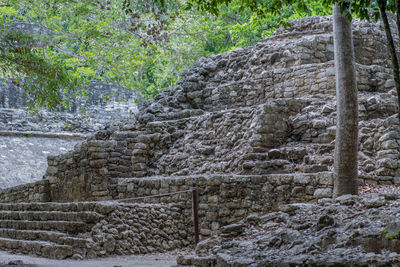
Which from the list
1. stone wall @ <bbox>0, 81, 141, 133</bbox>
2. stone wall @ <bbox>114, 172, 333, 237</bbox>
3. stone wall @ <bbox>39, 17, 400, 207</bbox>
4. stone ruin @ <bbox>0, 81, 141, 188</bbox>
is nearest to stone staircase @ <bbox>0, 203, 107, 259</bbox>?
stone wall @ <bbox>114, 172, 333, 237</bbox>

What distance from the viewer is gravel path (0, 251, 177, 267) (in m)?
7.33

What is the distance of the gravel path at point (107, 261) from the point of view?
24.0 ft

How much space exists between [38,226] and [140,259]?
282 centimetres

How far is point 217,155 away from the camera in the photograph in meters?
11.6

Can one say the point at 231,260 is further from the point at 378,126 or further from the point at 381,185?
the point at 378,126

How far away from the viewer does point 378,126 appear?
→ 9.71m

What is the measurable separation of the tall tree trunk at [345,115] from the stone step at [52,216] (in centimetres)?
414

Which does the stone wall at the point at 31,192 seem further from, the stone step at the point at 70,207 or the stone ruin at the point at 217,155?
the stone step at the point at 70,207

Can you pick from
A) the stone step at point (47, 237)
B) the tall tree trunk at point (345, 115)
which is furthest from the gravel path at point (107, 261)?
the tall tree trunk at point (345, 115)

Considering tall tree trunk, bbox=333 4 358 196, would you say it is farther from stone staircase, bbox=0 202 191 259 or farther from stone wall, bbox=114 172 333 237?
stone staircase, bbox=0 202 191 259

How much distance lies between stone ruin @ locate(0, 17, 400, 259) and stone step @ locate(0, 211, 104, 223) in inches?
1.1

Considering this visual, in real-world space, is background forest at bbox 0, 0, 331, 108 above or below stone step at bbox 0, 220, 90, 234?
above

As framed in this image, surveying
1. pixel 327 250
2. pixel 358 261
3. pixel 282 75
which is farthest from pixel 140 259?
pixel 282 75

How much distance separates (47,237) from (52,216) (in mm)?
788
